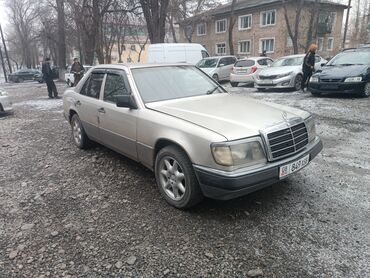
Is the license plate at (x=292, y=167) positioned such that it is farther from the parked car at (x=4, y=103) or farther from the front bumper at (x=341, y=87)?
the parked car at (x=4, y=103)

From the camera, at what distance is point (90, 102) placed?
5.07m

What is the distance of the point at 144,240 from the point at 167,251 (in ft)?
0.96

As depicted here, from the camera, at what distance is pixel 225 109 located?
144 inches

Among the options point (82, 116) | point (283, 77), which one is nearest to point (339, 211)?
point (82, 116)

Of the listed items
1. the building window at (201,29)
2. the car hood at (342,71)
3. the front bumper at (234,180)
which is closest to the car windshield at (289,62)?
the car hood at (342,71)

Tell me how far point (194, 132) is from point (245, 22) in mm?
36347

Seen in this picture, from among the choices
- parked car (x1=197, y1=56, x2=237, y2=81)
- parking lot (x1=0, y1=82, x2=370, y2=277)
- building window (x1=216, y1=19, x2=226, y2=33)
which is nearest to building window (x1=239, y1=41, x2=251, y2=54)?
building window (x1=216, y1=19, x2=226, y2=33)

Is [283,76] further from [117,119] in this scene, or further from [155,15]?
[117,119]

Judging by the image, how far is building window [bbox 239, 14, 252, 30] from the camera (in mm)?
35394

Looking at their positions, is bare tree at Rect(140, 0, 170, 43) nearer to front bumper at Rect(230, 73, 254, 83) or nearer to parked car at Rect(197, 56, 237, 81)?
parked car at Rect(197, 56, 237, 81)

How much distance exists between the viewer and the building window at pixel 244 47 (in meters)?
36.2

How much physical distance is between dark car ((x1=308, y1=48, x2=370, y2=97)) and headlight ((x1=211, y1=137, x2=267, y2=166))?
790cm

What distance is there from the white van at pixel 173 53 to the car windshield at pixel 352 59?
786 centimetres

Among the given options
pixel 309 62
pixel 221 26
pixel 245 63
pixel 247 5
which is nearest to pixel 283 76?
pixel 309 62
